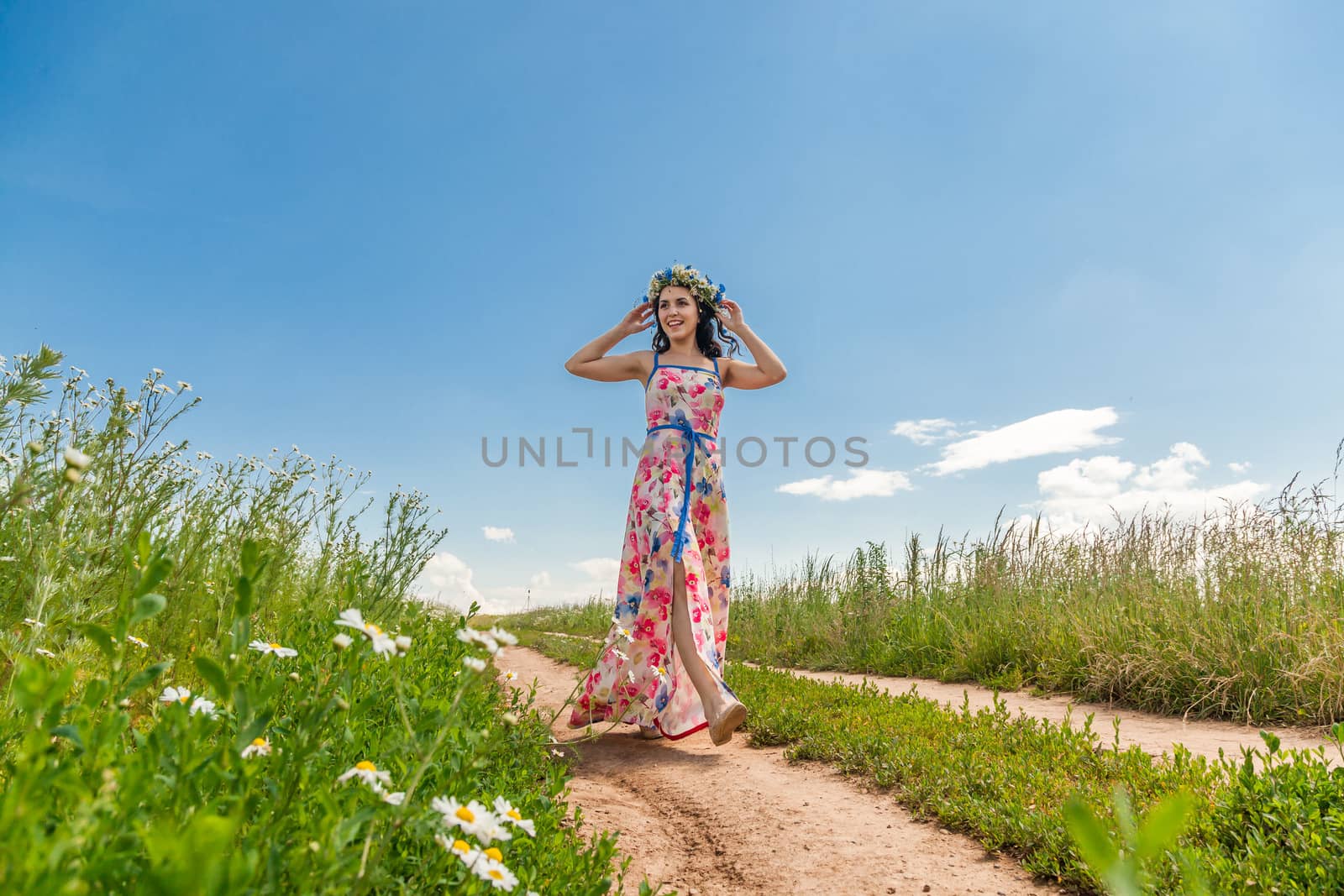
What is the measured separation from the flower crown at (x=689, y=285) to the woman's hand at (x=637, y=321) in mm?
70

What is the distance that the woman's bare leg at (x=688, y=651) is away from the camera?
188 inches

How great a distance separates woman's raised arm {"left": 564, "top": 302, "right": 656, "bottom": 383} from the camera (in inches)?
241

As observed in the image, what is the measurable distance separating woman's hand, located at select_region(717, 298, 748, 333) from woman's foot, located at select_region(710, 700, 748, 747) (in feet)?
9.43

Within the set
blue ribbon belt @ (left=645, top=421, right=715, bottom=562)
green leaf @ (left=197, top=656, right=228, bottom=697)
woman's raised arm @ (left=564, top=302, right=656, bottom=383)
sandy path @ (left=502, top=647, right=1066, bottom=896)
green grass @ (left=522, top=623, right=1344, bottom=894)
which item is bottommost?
sandy path @ (left=502, top=647, right=1066, bottom=896)

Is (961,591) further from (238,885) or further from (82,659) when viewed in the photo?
(238,885)

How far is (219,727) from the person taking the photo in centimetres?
238

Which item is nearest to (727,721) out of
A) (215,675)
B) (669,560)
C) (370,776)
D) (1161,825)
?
(669,560)

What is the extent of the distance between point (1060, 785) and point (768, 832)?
124cm

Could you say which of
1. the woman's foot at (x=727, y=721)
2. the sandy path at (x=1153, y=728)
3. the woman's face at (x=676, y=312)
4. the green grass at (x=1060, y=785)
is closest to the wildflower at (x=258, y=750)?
the green grass at (x=1060, y=785)

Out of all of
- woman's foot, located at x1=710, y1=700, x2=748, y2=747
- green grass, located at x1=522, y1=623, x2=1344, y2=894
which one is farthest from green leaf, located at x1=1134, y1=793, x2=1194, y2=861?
woman's foot, located at x1=710, y1=700, x2=748, y2=747

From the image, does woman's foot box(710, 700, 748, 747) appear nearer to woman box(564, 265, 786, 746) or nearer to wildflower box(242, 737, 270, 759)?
woman box(564, 265, 786, 746)

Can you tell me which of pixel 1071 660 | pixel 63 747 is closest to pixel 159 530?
pixel 63 747

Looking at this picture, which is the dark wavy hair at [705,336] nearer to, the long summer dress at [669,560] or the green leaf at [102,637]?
the long summer dress at [669,560]

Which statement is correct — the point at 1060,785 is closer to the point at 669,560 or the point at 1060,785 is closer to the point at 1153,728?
the point at 1153,728
